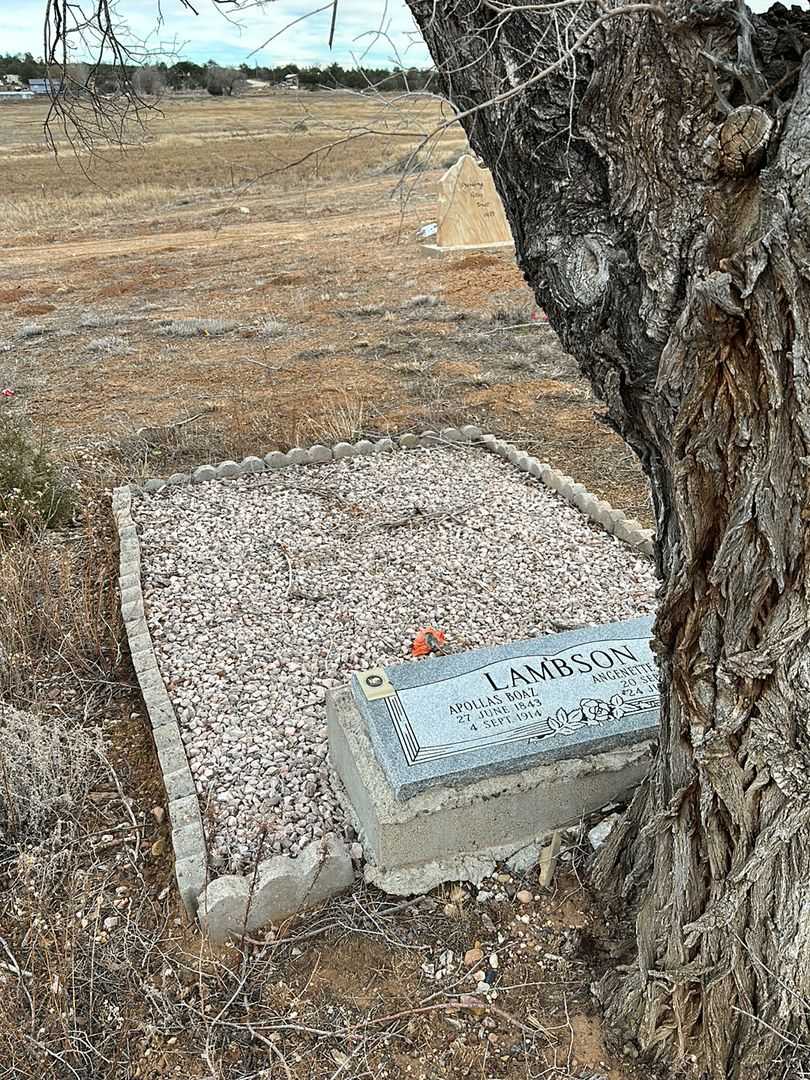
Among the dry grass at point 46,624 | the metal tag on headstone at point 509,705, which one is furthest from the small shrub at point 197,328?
the metal tag on headstone at point 509,705

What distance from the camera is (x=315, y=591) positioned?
4.04 m

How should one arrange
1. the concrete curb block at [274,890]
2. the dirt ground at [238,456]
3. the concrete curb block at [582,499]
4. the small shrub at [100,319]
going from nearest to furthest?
the dirt ground at [238,456], the concrete curb block at [274,890], the concrete curb block at [582,499], the small shrub at [100,319]

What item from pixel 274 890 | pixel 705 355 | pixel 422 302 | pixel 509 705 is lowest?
pixel 274 890

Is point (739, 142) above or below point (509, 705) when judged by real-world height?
above

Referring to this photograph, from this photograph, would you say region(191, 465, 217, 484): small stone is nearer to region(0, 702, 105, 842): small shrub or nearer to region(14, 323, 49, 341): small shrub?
region(0, 702, 105, 842): small shrub

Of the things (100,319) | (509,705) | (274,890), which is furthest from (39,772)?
(100,319)

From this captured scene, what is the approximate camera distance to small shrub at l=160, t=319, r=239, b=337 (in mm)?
9430

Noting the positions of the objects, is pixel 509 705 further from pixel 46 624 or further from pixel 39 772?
pixel 46 624

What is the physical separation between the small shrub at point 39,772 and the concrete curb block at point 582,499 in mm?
2797

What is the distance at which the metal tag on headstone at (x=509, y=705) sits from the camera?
2.53m

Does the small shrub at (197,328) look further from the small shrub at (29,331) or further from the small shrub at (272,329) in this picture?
the small shrub at (29,331)

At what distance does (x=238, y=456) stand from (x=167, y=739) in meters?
2.97

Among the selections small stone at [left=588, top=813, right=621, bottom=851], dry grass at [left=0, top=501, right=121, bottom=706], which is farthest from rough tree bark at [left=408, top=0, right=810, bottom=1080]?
dry grass at [left=0, top=501, right=121, bottom=706]

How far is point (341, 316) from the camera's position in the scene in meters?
9.95
